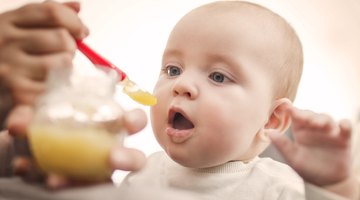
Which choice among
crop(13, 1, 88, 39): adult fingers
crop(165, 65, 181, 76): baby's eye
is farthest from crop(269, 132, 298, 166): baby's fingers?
crop(13, 1, 88, 39): adult fingers

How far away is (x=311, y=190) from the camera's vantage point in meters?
0.79

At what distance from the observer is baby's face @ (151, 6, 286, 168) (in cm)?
93

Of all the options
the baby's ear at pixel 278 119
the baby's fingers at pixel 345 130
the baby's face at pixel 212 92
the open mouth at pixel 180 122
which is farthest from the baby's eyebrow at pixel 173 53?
the baby's fingers at pixel 345 130

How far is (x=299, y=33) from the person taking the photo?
7.30ft

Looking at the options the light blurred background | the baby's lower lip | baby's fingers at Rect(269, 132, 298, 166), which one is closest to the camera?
baby's fingers at Rect(269, 132, 298, 166)

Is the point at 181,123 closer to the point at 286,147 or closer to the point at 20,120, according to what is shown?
the point at 286,147

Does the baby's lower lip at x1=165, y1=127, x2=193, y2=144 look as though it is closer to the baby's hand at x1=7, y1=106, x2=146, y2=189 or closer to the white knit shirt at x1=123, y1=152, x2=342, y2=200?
the white knit shirt at x1=123, y1=152, x2=342, y2=200

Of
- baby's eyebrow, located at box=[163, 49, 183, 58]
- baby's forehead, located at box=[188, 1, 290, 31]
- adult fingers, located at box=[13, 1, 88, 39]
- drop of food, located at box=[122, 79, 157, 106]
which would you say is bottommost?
baby's eyebrow, located at box=[163, 49, 183, 58]

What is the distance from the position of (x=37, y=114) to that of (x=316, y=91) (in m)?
1.92

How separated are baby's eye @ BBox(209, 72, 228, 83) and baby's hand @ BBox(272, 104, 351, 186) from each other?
7.8 inches

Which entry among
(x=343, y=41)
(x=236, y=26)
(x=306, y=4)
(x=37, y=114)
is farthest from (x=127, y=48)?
(x=37, y=114)

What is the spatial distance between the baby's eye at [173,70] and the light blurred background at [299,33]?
3.24ft

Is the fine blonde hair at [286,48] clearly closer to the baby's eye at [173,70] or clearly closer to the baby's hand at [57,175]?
the baby's eye at [173,70]

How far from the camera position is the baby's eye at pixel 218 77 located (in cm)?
96
